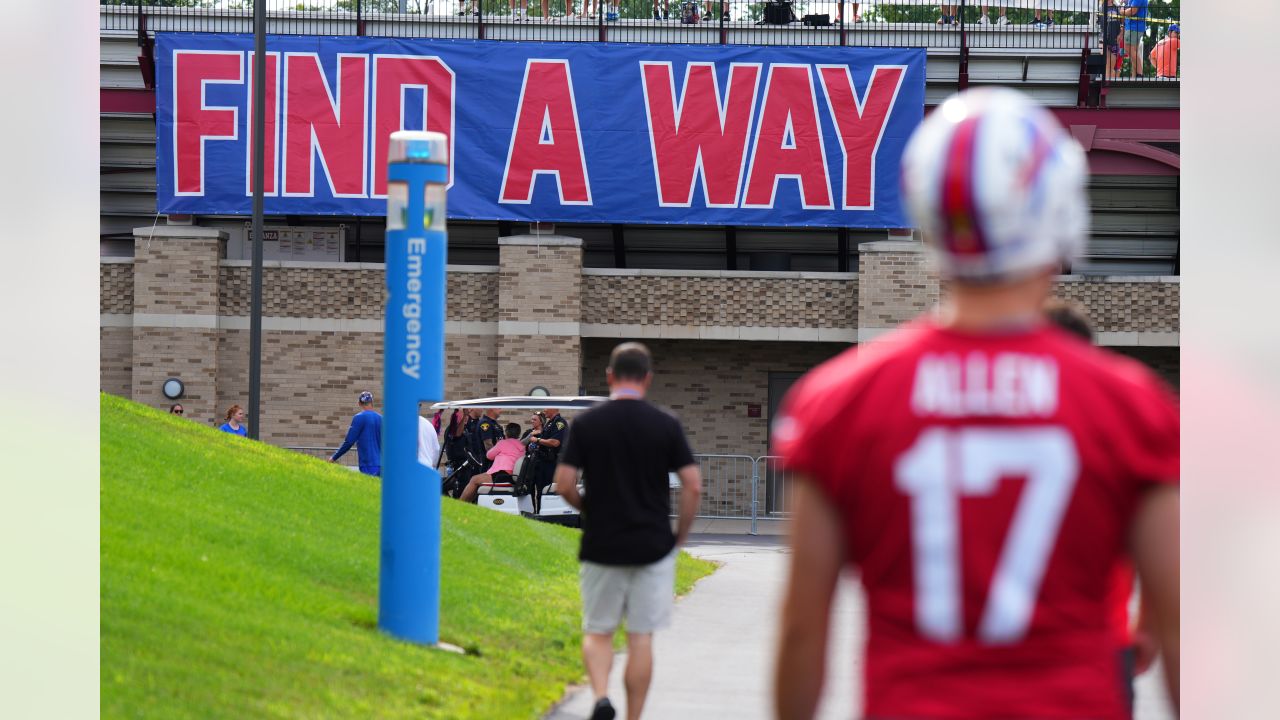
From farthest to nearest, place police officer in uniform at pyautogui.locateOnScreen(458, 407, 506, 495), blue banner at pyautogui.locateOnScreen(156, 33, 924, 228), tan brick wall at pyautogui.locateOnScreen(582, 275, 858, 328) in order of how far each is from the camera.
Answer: tan brick wall at pyautogui.locateOnScreen(582, 275, 858, 328) < blue banner at pyautogui.locateOnScreen(156, 33, 924, 228) < police officer in uniform at pyautogui.locateOnScreen(458, 407, 506, 495)

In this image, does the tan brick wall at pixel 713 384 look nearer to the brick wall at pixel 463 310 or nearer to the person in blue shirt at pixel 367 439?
the brick wall at pixel 463 310

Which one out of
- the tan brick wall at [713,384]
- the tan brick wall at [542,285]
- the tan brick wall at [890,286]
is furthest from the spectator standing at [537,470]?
the tan brick wall at [890,286]

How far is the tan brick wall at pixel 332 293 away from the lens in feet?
94.5

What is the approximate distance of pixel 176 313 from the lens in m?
28.8

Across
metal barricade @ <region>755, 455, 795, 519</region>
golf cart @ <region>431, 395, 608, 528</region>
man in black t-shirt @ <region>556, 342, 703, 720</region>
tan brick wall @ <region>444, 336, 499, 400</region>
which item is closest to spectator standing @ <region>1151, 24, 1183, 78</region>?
metal barricade @ <region>755, 455, 795, 519</region>

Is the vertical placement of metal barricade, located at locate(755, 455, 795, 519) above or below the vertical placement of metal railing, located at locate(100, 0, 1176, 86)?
below

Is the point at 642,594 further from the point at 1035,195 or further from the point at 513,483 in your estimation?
the point at 513,483

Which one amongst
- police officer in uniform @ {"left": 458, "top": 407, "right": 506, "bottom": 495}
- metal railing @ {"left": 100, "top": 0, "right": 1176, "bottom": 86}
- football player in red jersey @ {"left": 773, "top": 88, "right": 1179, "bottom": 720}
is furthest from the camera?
metal railing @ {"left": 100, "top": 0, "right": 1176, "bottom": 86}

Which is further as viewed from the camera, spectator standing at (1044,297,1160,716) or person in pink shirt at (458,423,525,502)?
person in pink shirt at (458,423,525,502)

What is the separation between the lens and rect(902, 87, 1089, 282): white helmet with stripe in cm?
223

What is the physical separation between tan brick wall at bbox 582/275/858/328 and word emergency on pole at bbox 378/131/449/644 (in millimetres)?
19777

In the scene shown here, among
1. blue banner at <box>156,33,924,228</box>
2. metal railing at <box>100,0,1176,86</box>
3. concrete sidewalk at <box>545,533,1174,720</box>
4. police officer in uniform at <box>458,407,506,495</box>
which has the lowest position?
concrete sidewalk at <box>545,533,1174,720</box>

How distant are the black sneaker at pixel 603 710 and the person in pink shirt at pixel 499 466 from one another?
13.2 metres

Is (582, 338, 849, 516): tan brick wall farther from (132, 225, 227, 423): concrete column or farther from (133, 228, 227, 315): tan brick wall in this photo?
(133, 228, 227, 315): tan brick wall
